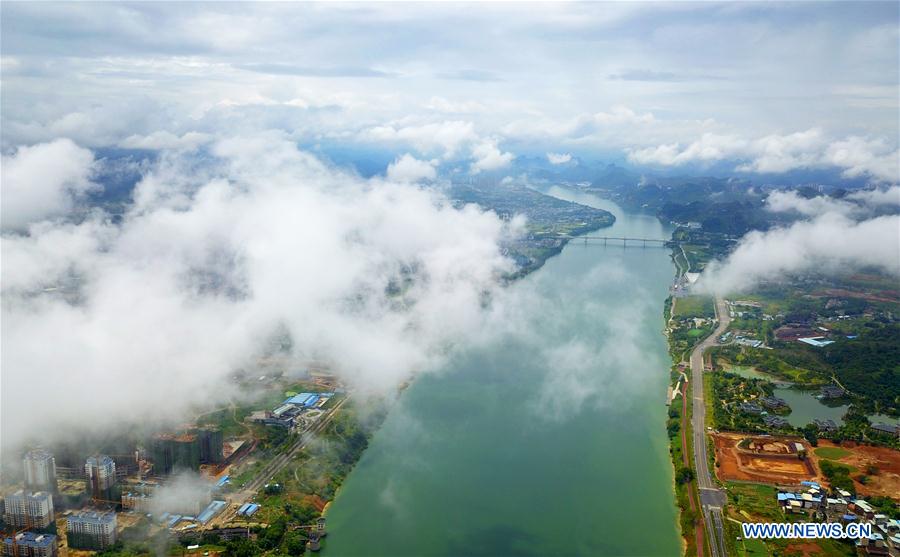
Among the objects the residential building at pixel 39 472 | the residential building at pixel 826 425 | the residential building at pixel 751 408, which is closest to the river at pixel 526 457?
the residential building at pixel 751 408

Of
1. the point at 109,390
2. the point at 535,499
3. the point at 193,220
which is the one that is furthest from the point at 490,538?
the point at 193,220

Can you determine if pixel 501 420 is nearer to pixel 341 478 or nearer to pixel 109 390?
pixel 341 478

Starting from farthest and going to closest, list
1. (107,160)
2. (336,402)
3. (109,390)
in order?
(107,160)
(336,402)
(109,390)

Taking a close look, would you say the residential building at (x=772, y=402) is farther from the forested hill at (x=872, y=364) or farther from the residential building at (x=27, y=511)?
the residential building at (x=27, y=511)

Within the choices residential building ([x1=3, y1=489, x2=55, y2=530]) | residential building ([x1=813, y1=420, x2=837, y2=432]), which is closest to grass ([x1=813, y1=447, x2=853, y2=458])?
residential building ([x1=813, y1=420, x2=837, y2=432])

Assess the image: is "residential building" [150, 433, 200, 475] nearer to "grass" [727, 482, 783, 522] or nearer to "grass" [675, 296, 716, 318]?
"grass" [727, 482, 783, 522]

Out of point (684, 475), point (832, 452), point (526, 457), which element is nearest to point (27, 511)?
point (526, 457)

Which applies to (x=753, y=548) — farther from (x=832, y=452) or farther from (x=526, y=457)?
(x=832, y=452)
